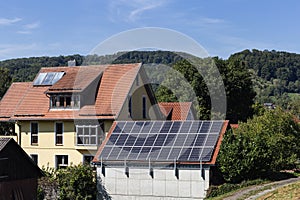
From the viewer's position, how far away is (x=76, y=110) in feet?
117

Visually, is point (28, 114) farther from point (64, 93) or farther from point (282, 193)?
point (282, 193)

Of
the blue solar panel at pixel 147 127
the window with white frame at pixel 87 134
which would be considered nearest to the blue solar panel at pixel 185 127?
the blue solar panel at pixel 147 127

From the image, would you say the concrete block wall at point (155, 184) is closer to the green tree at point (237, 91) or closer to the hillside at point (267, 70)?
the green tree at point (237, 91)

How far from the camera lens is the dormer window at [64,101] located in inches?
1412

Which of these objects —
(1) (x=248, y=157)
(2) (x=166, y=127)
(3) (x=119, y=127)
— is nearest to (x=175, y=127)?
(2) (x=166, y=127)

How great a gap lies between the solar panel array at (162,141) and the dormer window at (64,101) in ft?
16.3

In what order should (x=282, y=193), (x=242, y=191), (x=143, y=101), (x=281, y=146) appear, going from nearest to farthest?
(x=282, y=193), (x=242, y=191), (x=281, y=146), (x=143, y=101)

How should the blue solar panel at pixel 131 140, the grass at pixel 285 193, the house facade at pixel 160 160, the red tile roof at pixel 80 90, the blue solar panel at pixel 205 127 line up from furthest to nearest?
the red tile roof at pixel 80 90, the blue solar panel at pixel 131 140, the blue solar panel at pixel 205 127, the house facade at pixel 160 160, the grass at pixel 285 193

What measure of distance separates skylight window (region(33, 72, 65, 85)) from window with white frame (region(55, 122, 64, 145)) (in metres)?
3.99

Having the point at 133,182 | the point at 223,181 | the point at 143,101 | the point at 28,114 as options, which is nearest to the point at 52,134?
the point at 28,114

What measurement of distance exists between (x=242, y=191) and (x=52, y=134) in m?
16.4

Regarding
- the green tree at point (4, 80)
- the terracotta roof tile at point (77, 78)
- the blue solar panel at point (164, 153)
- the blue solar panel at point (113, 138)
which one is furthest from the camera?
the green tree at point (4, 80)

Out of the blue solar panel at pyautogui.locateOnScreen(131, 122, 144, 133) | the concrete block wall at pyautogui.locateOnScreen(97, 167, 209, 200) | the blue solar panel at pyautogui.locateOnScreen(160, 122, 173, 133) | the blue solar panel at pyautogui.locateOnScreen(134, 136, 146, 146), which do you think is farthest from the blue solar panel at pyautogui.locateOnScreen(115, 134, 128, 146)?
the blue solar panel at pyautogui.locateOnScreen(160, 122, 173, 133)

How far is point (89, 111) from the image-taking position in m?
35.3
